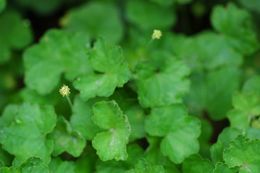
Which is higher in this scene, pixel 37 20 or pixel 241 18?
pixel 241 18

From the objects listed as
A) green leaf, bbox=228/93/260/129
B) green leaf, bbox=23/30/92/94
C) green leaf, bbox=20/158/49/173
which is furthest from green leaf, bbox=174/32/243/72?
green leaf, bbox=20/158/49/173

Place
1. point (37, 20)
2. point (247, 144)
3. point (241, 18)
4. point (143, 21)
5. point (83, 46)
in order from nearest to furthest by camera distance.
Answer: point (247, 144) → point (83, 46) → point (241, 18) → point (143, 21) → point (37, 20)

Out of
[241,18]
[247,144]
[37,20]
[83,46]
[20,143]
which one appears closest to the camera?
[247,144]

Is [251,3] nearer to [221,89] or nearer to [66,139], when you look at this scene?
[221,89]

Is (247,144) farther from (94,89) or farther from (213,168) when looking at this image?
(94,89)

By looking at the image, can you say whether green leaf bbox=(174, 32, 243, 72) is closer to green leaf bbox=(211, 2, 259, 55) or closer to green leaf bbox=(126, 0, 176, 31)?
green leaf bbox=(211, 2, 259, 55)

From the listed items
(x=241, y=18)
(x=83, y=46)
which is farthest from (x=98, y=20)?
(x=241, y=18)
